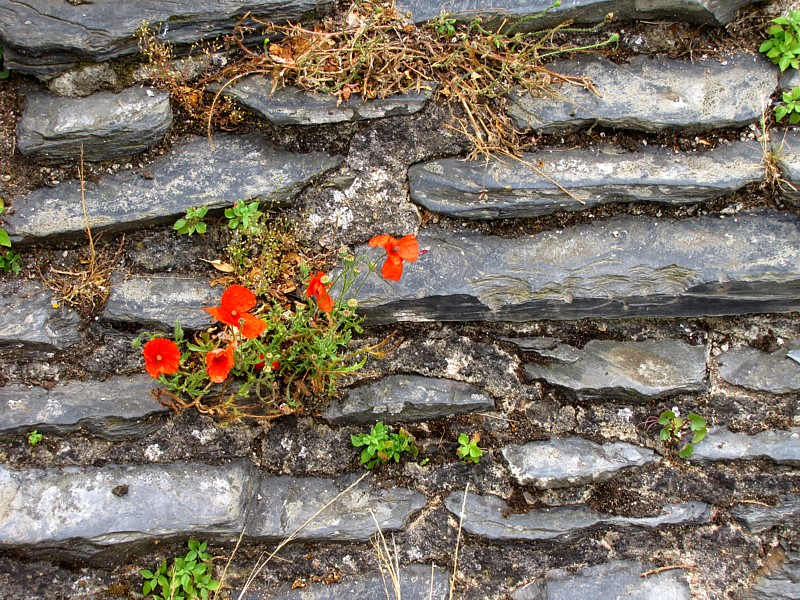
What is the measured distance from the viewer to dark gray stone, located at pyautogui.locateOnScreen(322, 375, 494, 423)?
3033 mm

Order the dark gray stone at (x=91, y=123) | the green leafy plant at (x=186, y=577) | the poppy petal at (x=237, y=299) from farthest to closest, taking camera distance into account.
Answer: the green leafy plant at (x=186, y=577) → the dark gray stone at (x=91, y=123) → the poppy petal at (x=237, y=299)

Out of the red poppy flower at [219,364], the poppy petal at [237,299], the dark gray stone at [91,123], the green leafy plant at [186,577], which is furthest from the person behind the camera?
the green leafy plant at [186,577]

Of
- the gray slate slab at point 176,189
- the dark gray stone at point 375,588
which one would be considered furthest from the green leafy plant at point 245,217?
the dark gray stone at point 375,588

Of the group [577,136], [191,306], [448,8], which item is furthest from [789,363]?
[191,306]

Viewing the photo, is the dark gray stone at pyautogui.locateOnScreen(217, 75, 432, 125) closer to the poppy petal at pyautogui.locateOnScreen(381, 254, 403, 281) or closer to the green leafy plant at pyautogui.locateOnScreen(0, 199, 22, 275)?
the poppy petal at pyautogui.locateOnScreen(381, 254, 403, 281)

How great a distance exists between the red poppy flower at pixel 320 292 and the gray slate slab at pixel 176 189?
417 millimetres

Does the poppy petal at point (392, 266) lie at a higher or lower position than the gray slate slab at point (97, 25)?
lower

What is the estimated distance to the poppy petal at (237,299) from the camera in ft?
8.31

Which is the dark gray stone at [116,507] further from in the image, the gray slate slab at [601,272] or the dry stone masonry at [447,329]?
the gray slate slab at [601,272]

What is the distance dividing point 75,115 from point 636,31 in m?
2.38

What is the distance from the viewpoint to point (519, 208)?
9.64ft

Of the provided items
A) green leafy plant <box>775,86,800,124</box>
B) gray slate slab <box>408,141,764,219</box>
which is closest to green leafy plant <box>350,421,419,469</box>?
gray slate slab <box>408,141,764,219</box>

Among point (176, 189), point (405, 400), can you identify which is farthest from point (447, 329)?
point (176, 189)

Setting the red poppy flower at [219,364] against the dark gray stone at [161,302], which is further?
the dark gray stone at [161,302]
